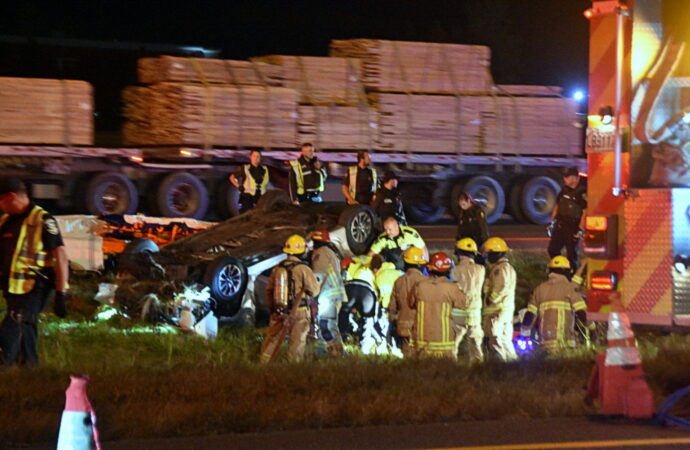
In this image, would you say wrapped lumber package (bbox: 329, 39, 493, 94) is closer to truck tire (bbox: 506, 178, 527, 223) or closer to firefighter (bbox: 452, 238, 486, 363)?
truck tire (bbox: 506, 178, 527, 223)

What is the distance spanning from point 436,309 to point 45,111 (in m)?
12.1

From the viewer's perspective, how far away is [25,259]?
8594 millimetres

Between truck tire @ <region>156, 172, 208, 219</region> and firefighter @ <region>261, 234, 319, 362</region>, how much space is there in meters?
10.8

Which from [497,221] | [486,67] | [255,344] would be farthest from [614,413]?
[497,221]

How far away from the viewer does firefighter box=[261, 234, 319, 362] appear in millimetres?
10781

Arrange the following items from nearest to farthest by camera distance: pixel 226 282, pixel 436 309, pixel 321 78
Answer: pixel 436 309, pixel 226 282, pixel 321 78

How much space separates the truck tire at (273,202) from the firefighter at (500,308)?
3768 mm

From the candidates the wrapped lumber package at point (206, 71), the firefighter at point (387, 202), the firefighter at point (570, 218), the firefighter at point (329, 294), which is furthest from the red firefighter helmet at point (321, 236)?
the wrapped lumber package at point (206, 71)

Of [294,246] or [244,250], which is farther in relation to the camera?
[244,250]

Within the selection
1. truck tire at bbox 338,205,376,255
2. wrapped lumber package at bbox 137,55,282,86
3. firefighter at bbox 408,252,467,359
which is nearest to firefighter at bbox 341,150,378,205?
truck tire at bbox 338,205,376,255

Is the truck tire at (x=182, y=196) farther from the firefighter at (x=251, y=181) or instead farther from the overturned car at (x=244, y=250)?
the overturned car at (x=244, y=250)

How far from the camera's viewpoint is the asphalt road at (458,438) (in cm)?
705

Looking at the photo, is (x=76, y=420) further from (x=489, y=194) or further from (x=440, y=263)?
(x=489, y=194)

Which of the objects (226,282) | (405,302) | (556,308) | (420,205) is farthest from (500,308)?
(420,205)
